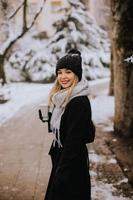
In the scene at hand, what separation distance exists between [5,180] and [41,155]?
1844mm

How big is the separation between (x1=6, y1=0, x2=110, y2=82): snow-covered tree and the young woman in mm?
23514

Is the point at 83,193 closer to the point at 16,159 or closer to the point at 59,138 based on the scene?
the point at 59,138

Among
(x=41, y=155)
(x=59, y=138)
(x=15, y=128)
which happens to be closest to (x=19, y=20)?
(x=15, y=128)

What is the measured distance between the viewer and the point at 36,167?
27.9ft

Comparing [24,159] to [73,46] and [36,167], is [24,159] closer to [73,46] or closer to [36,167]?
[36,167]

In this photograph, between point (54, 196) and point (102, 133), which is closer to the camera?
point (54, 196)

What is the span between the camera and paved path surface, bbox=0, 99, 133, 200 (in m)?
7.00

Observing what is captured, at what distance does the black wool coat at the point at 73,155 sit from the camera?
12.6 ft

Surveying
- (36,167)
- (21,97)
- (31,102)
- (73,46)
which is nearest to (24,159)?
(36,167)

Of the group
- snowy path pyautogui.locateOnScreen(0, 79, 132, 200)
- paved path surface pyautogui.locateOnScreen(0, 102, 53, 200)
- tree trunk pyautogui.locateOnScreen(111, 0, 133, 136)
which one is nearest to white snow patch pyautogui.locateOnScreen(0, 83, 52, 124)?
snowy path pyautogui.locateOnScreen(0, 79, 132, 200)

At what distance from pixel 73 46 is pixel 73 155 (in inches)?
1040

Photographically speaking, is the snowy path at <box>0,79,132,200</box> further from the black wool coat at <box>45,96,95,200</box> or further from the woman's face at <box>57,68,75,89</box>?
the woman's face at <box>57,68,75,89</box>

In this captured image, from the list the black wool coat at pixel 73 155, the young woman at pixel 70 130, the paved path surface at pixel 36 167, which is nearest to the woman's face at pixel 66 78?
the young woman at pixel 70 130

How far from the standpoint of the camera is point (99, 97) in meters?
18.8
